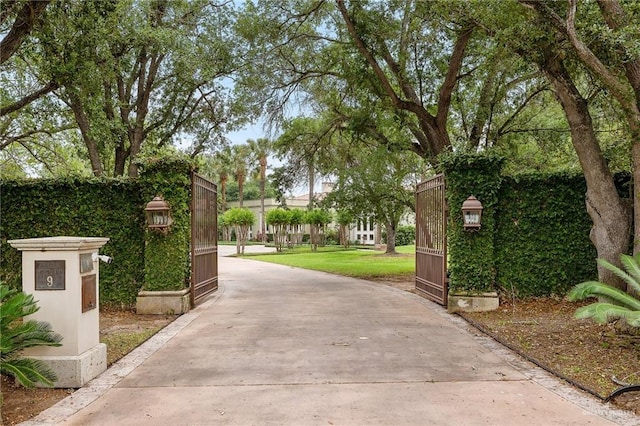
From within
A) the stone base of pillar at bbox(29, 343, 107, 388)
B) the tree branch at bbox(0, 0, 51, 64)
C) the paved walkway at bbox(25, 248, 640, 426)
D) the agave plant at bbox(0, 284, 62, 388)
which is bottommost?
the paved walkway at bbox(25, 248, 640, 426)

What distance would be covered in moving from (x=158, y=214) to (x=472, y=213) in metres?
5.51

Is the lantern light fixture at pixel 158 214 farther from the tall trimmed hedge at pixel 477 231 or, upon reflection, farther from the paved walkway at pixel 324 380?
the tall trimmed hedge at pixel 477 231

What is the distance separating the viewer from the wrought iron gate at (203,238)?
366 inches

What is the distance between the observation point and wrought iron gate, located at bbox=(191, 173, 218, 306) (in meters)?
9.30

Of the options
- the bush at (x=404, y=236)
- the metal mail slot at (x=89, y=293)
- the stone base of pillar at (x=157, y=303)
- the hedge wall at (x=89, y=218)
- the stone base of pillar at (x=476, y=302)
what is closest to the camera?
the metal mail slot at (x=89, y=293)

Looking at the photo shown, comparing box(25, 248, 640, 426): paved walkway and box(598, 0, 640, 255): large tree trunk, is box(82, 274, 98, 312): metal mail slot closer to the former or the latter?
box(25, 248, 640, 426): paved walkway

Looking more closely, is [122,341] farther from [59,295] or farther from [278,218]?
[278,218]

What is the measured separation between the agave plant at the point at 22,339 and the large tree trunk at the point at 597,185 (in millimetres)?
7612

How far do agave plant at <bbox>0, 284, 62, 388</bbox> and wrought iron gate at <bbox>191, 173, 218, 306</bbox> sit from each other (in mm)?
4617

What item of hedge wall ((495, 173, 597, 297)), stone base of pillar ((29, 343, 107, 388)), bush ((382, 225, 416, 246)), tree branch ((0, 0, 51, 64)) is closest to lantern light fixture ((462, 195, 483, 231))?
hedge wall ((495, 173, 597, 297))

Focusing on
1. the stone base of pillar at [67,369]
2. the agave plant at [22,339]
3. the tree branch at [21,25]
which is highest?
the tree branch at [21,25]

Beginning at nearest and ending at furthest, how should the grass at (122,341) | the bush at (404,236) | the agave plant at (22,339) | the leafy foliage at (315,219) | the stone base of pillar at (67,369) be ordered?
the agave plant at (22,339)
the stone base of pillar at (67,369)
the grass at (122,341)
the leafy foliage at (315,219)
the bush at (404,236)

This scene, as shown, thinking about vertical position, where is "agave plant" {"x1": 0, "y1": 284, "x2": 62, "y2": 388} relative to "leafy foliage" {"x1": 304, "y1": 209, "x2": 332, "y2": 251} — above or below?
below

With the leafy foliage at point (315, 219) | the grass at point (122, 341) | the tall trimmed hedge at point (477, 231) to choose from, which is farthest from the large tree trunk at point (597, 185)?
the leafy foliage at point (315, 219)
